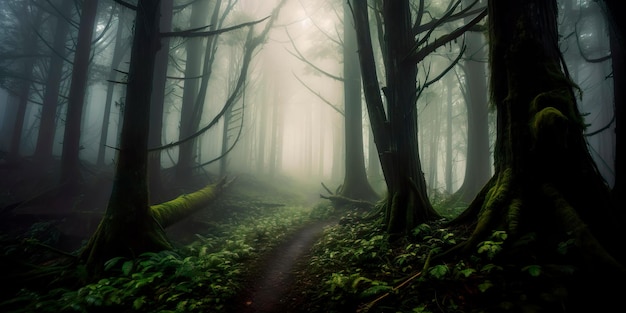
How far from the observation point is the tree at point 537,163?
2705 mm

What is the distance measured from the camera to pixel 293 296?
12.7 ft

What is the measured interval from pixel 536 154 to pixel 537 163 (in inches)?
4.2

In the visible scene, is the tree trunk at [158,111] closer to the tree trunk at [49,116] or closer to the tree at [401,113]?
the tree at [401,113]

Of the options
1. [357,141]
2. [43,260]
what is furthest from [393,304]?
[357,141]

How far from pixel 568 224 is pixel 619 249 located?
1.67 feet

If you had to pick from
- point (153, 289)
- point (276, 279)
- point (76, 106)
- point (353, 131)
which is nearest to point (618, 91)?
point (276, 279)

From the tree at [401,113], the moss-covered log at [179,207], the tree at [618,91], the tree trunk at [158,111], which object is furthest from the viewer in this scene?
the tree trunk at [158,111]

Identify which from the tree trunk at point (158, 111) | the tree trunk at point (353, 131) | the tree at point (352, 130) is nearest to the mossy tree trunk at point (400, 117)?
the tree at point (352, 130)

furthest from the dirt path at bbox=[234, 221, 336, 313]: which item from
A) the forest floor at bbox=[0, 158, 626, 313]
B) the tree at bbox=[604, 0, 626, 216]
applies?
the tree at bbox=[604, 0, 626, 216]

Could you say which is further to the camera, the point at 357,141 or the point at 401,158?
the point at 357,141

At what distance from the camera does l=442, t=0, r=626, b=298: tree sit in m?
2.71

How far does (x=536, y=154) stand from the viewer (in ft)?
10.6

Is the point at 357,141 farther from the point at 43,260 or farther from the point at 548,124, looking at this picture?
the point at 43,260

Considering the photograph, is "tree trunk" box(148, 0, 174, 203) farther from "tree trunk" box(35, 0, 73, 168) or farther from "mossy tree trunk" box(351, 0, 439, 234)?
"tree trunk" box(35, 0, 73, 168)
